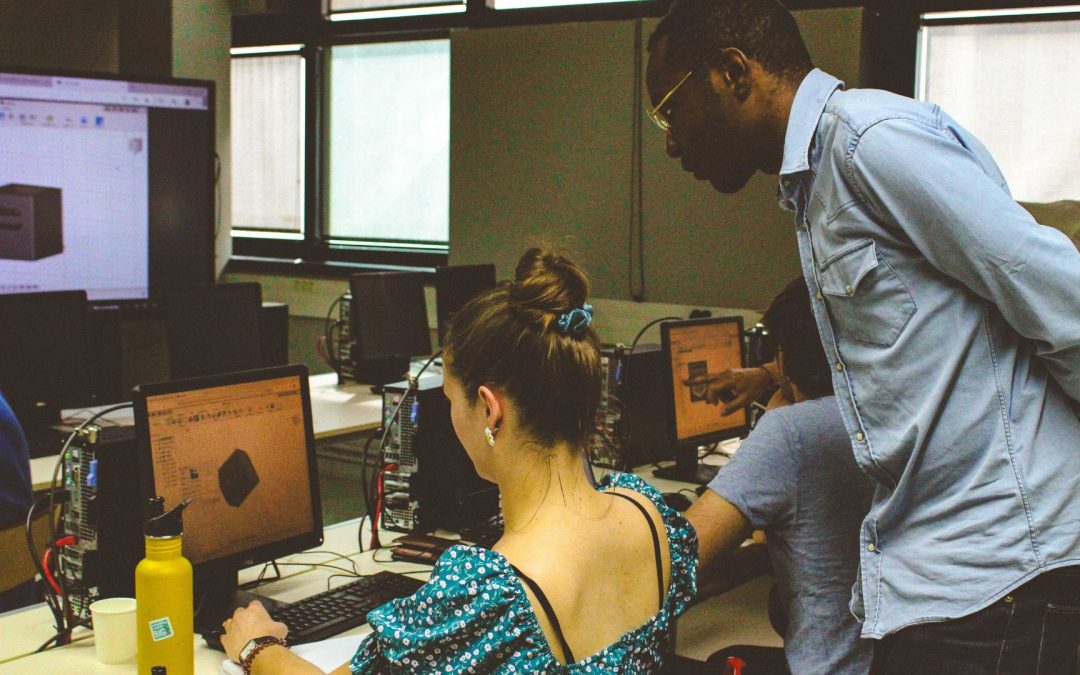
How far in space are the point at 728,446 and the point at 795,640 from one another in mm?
1817

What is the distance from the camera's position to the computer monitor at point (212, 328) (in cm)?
368

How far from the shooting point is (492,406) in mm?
1345

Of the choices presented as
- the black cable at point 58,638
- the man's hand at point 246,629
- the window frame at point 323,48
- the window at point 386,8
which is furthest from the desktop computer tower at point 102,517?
the window at point 386,8

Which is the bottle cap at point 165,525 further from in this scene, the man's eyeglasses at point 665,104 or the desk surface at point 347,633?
the man's eyeglasses at point 665,104

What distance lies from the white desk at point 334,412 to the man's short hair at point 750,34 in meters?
1.87

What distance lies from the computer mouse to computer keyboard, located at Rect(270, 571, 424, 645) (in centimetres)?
81

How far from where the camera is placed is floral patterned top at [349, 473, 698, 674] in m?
1.18

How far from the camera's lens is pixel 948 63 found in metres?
3.94

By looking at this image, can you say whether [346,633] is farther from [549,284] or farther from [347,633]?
[549,284]

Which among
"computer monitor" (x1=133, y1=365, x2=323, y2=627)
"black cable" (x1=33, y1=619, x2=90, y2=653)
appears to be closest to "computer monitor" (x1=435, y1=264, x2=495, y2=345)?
"computer monitor" (x1=133, y1=365, x2=323, y2=627)

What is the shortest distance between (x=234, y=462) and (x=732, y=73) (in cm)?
110

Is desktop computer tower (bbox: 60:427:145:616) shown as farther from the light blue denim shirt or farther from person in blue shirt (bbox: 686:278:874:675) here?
the light blue denim shirt

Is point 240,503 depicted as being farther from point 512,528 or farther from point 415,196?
point 415,196

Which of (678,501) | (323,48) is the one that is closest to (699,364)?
(678,501)
